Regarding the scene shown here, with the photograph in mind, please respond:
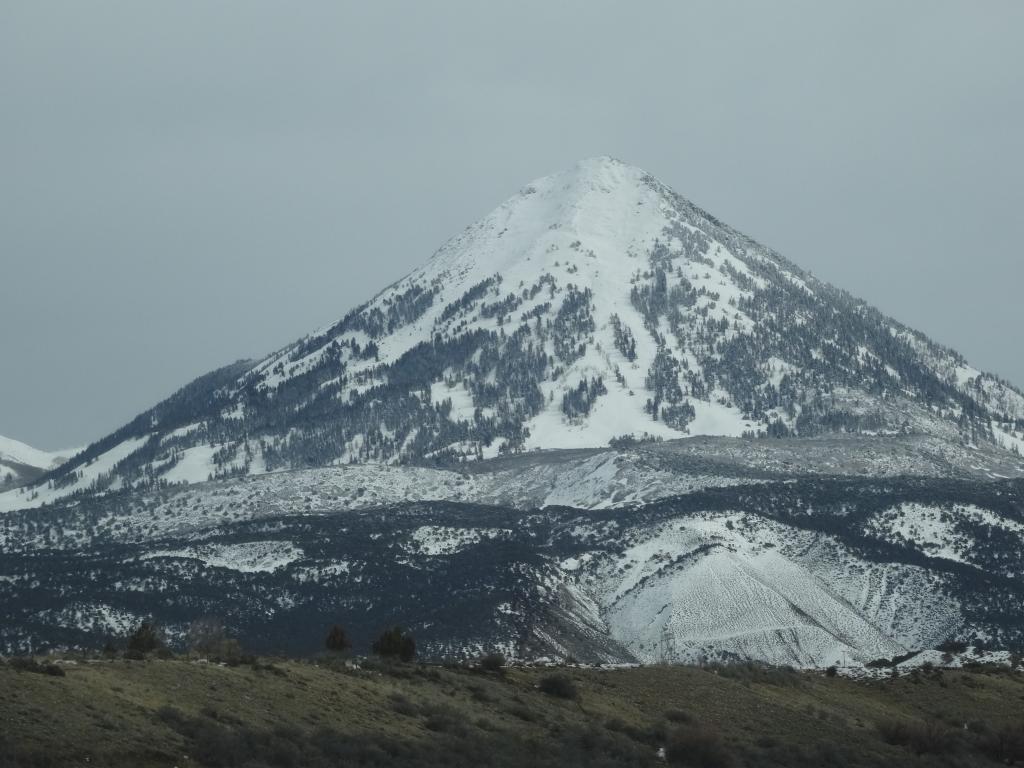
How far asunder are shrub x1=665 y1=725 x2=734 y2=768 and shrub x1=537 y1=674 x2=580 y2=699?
7073 mm

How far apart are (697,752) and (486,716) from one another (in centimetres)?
757

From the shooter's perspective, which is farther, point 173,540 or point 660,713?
point 173,540

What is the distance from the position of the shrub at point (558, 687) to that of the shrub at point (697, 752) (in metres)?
7.07

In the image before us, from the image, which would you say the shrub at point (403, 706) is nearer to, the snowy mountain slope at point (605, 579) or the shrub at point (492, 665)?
the shrub at point (492, 665)

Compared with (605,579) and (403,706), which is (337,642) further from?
(605,579)

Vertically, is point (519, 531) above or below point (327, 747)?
above

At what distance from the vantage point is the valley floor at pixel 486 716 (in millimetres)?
45594

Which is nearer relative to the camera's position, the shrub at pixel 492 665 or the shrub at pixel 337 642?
the shrub at pixel 492 665

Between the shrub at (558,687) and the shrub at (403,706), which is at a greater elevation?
the shrub at (558,687)

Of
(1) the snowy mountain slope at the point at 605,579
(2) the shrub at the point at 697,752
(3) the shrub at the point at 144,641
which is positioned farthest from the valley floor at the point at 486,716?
(1) the snowy mountain slope at the point at 605,579

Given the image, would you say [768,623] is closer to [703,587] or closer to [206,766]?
[703,587]

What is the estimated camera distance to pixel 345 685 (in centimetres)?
5719

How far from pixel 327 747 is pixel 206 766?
14.4 ft

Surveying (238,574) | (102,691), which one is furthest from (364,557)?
(102,691)
